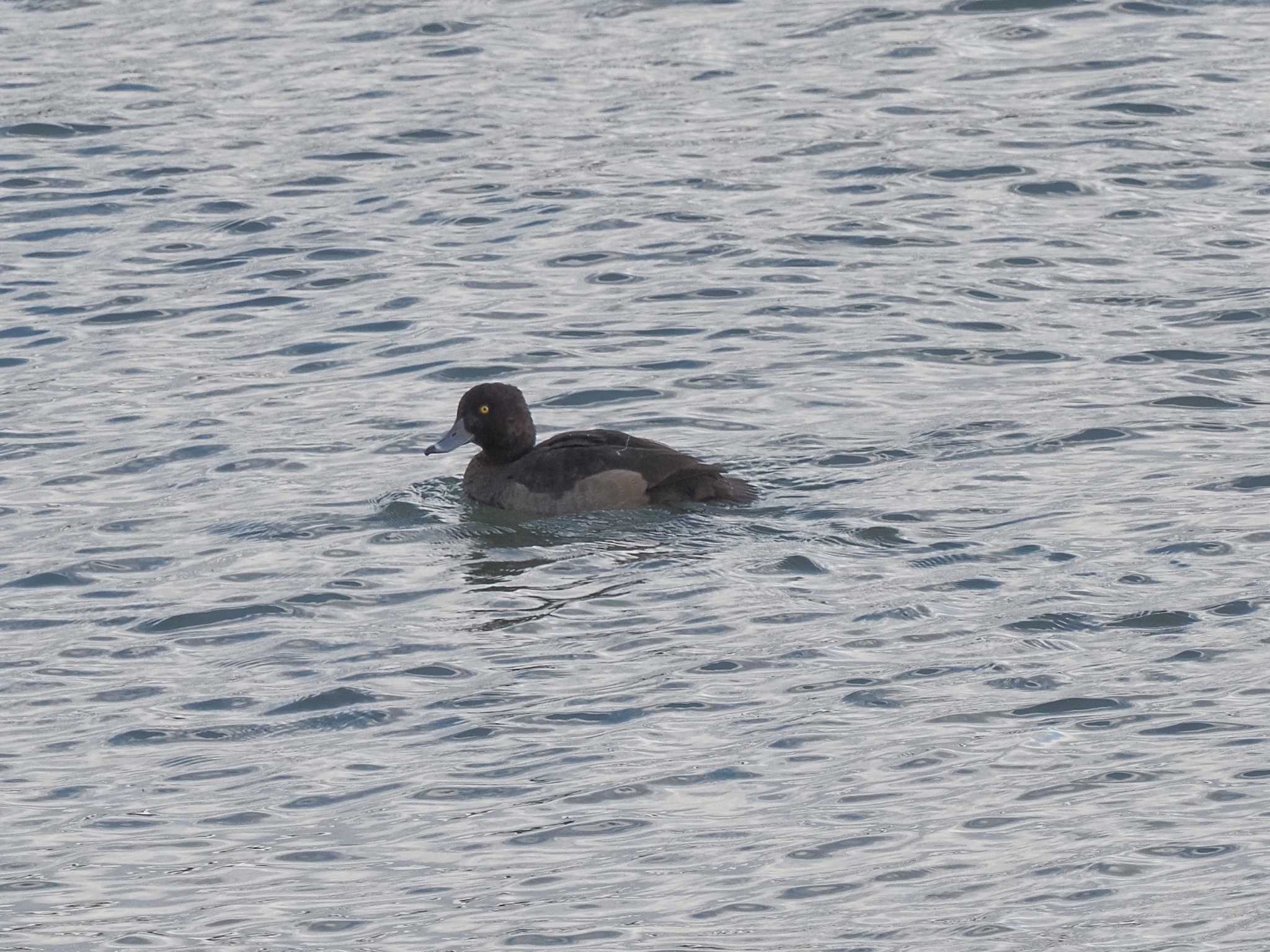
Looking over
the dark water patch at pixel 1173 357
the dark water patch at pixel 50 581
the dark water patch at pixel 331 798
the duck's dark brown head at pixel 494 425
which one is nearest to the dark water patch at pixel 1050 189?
the dark water patch at pixel 1173 357

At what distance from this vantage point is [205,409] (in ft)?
48.9

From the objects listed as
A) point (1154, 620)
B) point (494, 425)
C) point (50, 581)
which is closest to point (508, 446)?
point (494, 425)

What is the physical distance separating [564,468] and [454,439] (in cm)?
97

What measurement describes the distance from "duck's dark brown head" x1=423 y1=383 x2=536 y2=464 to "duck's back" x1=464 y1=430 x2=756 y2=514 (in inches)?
9.4

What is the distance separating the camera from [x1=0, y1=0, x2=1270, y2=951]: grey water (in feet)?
27.6

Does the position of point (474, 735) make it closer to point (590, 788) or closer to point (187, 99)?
point (590, 788)

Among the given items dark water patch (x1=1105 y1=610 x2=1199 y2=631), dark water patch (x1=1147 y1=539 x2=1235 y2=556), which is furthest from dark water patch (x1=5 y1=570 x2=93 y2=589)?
dark water patch (x1=1147 y1=539 x2=1235 y2=556)

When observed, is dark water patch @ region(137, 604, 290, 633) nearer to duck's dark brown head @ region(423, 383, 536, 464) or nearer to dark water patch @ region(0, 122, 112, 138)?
duck's dark brown head @ region(423, 383, 536, 464)

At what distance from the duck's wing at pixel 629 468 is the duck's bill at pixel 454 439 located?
0.50m

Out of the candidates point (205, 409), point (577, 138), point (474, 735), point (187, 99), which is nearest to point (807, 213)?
point (577, 138)

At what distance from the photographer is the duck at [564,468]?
12.6 m

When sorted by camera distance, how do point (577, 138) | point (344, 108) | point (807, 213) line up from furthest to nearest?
point (344, 108)
point (577, 138)
point (807, 213)

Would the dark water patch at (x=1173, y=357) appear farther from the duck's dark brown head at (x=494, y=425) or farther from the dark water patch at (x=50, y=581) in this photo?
the dark water patch at (x=50, y=581)

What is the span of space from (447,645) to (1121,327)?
6470 millimetres
